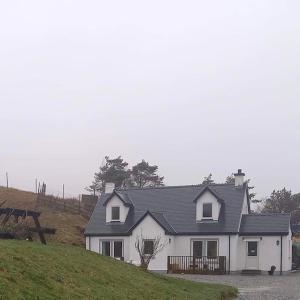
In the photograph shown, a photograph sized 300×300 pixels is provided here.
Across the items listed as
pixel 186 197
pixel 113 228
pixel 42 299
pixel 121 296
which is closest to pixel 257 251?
pixel 186 197

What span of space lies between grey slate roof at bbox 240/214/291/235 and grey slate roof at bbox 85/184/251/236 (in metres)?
0.73

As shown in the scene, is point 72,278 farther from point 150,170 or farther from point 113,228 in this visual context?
point 150,170

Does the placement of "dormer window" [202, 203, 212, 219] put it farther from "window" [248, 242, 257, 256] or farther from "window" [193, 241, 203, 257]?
"window" [248, 242, 257, 256]

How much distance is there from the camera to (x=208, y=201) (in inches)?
1500

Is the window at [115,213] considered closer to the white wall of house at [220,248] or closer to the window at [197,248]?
the white wall of house at [220,248]

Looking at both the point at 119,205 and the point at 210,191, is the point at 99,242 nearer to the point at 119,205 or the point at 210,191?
the point at 119,205

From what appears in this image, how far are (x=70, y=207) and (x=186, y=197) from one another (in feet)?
68.0

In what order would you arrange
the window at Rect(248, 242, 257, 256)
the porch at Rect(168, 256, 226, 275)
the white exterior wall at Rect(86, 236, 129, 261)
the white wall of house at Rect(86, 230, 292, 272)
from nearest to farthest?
the porch at Rect(168, 256, 226, 275)
the white wall of house at Rect(86, 230, 292, 272)
the window at Rect(248, 242, 257, 256)
the white exterior wall at Rect(86, 236, 129, 261)

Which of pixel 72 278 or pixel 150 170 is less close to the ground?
pixel 150 170

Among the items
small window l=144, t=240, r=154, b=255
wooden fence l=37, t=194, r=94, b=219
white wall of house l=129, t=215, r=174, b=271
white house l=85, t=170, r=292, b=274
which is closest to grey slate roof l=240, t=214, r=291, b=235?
white house l=85, t=170, r=292, b=274

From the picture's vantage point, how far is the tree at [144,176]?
231 feet

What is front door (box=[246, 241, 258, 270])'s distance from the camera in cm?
3588

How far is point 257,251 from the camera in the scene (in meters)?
35.9

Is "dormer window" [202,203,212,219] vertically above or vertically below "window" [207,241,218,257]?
above
